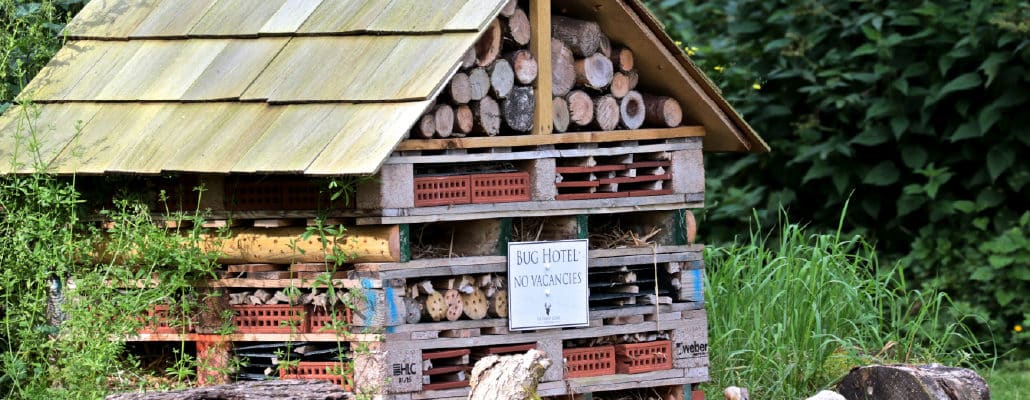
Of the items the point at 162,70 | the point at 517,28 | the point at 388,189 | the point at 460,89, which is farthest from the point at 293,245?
the point at 517,28

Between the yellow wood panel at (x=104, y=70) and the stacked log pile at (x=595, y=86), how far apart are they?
1886mm

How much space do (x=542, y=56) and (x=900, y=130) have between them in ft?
14.5

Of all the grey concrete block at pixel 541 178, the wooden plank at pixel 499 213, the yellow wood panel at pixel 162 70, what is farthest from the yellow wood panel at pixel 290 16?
the grey concrete block at pixel 541 178

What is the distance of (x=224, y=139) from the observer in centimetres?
540

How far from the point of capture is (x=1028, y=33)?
28.7 ft

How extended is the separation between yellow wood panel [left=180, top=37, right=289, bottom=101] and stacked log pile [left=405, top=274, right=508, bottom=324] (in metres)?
1.08

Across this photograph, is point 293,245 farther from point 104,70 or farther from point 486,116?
point 104,70

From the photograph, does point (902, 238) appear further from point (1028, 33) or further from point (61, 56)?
point (61, 56)

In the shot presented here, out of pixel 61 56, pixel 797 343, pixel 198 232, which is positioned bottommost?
pixel 797 343

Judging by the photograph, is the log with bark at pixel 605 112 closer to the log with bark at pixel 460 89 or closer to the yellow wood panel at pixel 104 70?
the log with bark at pixel 460 89

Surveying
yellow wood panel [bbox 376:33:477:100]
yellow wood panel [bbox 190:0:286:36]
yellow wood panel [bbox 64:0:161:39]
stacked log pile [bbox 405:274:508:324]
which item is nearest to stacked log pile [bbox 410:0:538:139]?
yellow wood panel [bbox 376:33:477:100]

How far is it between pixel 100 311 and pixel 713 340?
2.87 m

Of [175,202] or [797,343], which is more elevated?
[175,202]

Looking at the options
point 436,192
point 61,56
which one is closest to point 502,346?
point 436,192
